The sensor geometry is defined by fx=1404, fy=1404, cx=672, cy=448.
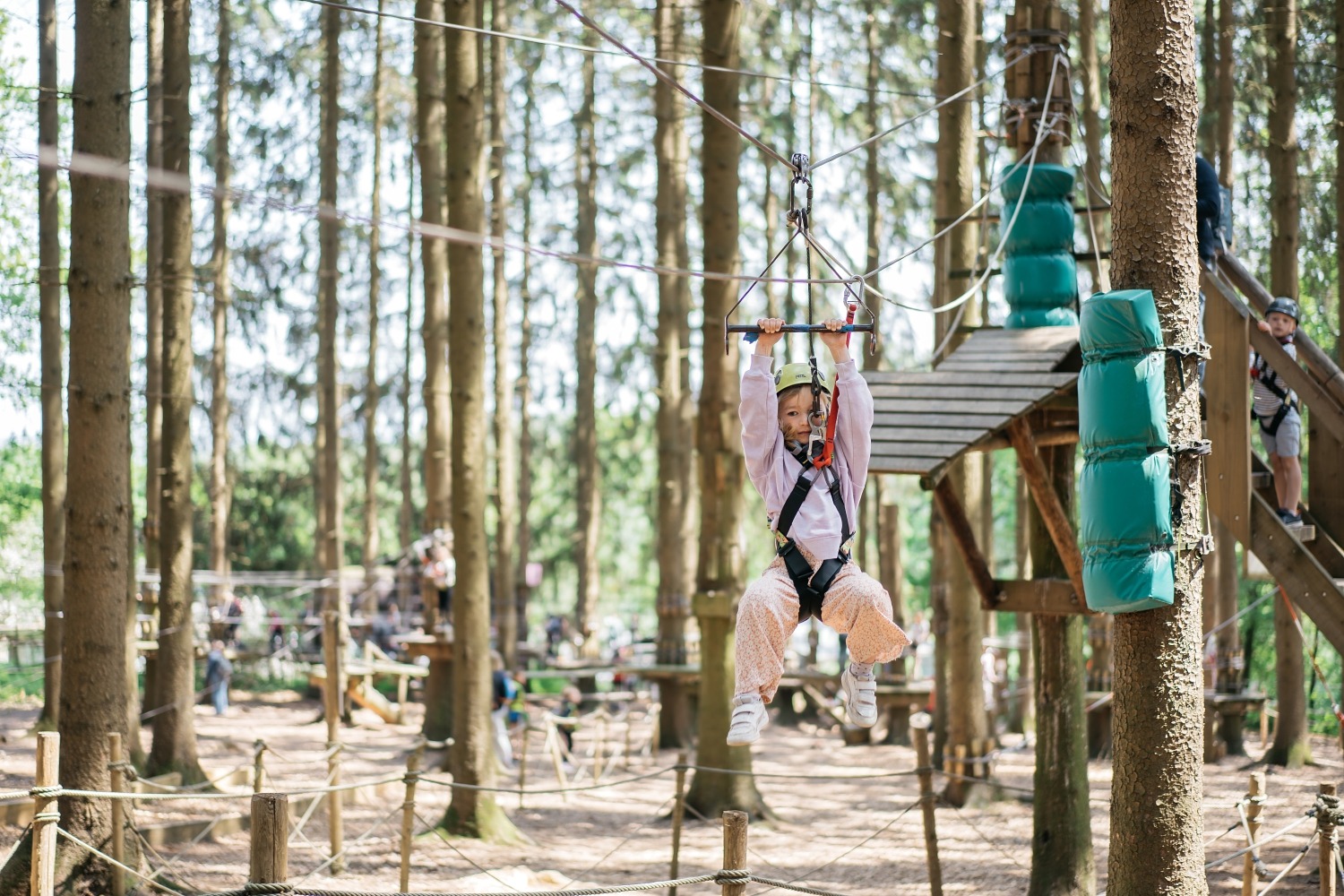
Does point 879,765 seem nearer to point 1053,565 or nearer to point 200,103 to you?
point 1053,565

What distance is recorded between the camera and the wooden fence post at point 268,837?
567 cm

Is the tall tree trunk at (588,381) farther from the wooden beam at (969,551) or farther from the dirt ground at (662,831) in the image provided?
the wooden beam at (969,551)

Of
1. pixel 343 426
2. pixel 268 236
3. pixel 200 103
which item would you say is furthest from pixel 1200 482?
pixel 343 426

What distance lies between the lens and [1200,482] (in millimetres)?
6895

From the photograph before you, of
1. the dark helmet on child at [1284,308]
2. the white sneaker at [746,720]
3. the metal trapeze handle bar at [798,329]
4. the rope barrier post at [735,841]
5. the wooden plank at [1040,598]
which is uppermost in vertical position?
the dark helmet on child at [1284,308]

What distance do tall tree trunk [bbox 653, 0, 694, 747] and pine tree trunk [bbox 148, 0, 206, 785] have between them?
19.9 feet

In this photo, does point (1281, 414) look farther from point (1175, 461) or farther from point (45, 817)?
point (45, 817)

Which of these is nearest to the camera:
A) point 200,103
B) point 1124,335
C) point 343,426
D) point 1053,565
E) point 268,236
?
point 1124,335

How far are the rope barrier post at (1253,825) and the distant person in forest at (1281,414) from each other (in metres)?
1.71

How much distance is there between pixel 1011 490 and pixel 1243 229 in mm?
25847

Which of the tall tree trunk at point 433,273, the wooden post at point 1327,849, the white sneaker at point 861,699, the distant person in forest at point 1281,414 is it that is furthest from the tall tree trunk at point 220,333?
the wooden post at point 1327,849

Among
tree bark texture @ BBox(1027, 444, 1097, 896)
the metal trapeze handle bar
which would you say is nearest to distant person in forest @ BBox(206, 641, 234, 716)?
tree bark texture @ BBox(1027, 444, 1097, 896)

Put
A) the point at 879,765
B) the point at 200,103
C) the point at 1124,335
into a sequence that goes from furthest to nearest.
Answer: the point at 200,103 < the point at 879,765 < the point at 1124,335

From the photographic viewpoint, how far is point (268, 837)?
5.69m
